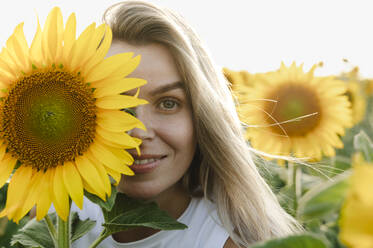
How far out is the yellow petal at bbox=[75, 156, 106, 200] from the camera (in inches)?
30.6

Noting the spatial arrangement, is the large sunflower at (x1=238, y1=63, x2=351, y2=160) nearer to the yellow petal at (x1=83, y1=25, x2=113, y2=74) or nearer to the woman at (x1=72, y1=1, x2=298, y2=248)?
the woman at (x1=72, y1=1, x2=298, y2=248)

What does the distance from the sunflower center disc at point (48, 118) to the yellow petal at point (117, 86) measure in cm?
4

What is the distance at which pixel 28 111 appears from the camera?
34.5 inches

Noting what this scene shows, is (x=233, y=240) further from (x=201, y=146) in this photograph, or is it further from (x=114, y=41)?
(x=114, y=41)

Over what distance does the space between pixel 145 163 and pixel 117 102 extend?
512mm

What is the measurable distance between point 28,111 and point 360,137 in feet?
2.00

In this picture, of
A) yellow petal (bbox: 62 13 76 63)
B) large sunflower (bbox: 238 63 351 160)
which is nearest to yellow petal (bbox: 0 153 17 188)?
yellow petal (bbox: 62 13 76 63)

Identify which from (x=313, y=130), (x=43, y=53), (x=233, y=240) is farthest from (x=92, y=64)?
(x=313, y=130)

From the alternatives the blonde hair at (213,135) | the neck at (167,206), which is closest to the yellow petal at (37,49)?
the blonde hair at (213,135)

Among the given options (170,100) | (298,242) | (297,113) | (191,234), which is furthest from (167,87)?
(297,113)

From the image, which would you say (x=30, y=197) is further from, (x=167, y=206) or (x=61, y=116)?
(x=167, y=206)

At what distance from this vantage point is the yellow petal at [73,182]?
78 centimetres

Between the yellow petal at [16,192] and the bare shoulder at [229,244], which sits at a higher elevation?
the yellow petal at [16,192]

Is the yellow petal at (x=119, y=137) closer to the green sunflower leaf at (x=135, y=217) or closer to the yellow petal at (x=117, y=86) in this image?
the yellow petal at (x=117, y=86)
